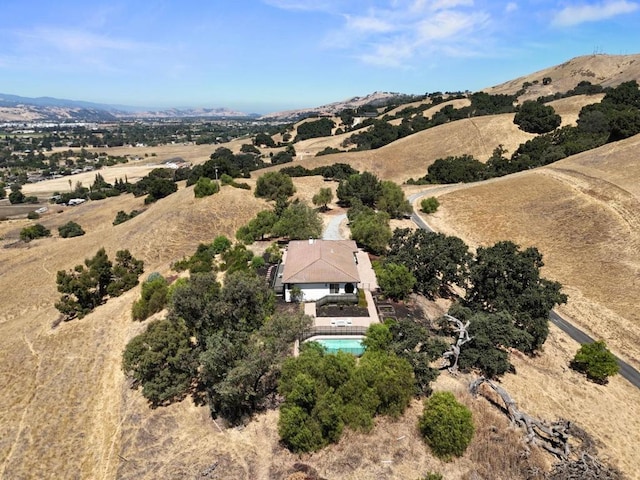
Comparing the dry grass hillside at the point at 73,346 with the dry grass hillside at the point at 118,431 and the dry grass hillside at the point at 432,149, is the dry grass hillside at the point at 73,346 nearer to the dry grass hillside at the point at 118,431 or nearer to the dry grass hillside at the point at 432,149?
the dry grass hillside at the point at 118,431

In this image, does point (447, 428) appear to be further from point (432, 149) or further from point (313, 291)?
point (432, 149)

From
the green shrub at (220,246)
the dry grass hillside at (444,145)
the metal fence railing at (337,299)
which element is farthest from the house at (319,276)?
the dry grass hillside at (444,145)

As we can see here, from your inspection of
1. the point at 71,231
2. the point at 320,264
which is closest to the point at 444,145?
the point at 320,264

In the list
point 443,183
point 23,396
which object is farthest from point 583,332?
point 443,183

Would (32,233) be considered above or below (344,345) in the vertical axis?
below

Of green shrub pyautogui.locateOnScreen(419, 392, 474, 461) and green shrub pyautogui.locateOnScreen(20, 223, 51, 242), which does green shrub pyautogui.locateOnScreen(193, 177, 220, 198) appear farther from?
green shrub pyautogui.locateOnScreen(419, 392, 474, 461)

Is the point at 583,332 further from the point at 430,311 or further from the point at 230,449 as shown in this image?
→ the point at 230,449

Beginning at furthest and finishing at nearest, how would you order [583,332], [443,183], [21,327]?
1. [443,183]
2. [21,327]
3. [583,332]
